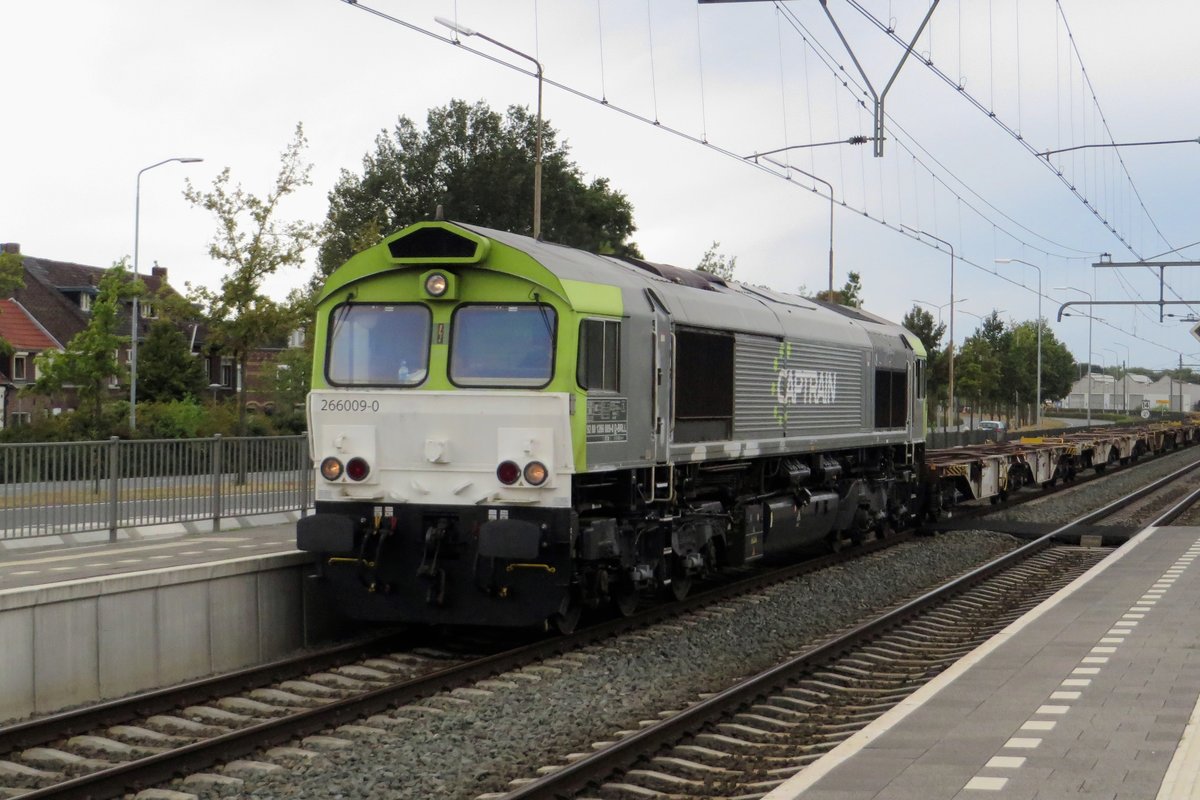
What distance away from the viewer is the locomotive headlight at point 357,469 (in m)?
12.7

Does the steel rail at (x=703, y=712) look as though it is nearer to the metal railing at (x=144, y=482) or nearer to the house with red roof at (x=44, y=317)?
the metal railing at (x=144, y=482)

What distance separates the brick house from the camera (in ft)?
208

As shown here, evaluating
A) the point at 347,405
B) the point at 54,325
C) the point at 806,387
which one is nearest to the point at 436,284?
the point at 347,405

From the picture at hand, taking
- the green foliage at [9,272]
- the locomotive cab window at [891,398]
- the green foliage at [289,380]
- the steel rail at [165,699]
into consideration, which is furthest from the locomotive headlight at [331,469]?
the green foliage at [289,380]

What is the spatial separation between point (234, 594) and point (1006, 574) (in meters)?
11.7

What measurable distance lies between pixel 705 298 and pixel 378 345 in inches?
162

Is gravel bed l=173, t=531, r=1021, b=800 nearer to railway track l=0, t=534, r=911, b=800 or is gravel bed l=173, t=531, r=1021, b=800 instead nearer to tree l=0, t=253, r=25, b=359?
railway track l=0, t=534, r=911, b=800

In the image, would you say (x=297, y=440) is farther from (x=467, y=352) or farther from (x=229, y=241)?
(x=229, y=241)

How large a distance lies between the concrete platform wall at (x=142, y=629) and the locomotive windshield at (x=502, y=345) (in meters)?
2.59

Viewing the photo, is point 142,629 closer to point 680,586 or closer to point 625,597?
point 625,597

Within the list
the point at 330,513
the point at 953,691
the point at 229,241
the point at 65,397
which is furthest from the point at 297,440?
the point at 65,397

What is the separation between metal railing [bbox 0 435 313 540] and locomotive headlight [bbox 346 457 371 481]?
16.8 feet

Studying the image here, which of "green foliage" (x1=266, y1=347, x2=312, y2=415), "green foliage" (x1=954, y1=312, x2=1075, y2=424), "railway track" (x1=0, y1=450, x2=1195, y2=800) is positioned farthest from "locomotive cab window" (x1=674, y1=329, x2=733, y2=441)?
"green foliage" (x1=954, y1=312, x2=1075, y2=424)

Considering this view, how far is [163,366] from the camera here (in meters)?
60.3
